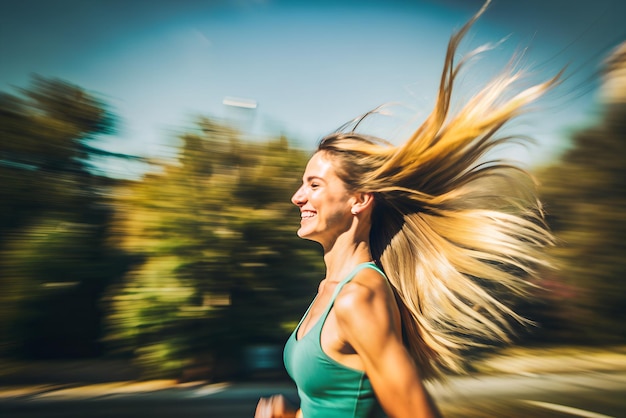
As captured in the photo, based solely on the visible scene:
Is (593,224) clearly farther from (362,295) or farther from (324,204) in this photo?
(362,295)

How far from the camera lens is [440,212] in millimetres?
2068

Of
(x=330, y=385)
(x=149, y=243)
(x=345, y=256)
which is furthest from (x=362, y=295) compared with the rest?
(x=149, y=243)

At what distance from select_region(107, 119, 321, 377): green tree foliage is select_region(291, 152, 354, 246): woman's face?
3.75 metres

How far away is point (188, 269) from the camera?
220 inches

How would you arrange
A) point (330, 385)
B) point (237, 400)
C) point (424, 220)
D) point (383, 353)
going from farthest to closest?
point (237, 400)
point (424, 220)
point (330, 385)
point (383, 353)

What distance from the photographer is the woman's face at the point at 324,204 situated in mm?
1922

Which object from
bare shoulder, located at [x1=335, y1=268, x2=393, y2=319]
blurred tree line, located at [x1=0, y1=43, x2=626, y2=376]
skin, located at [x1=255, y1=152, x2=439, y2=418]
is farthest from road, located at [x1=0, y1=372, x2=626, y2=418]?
bare shoulder, located at [x1=335, y1=268, x2=393, y2=319]

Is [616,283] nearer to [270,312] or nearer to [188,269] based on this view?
[270,312]

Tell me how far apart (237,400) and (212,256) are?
1.35 meters

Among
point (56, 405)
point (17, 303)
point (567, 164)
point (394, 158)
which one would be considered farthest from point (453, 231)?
point (567, 164)

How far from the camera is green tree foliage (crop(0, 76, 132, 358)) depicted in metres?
5.58

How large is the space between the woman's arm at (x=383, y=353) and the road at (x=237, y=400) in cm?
378

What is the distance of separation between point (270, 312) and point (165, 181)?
5.43ft

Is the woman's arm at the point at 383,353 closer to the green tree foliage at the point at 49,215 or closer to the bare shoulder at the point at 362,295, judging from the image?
the bare shoulder at the point at 362,295
